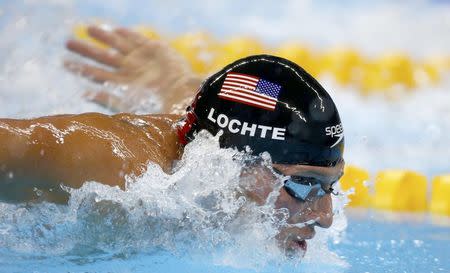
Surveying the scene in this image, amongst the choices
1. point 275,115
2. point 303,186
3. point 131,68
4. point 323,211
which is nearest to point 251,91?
point 275,115

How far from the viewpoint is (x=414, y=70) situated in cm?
798

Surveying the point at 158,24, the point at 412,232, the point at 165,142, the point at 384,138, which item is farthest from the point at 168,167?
the point at 158,24

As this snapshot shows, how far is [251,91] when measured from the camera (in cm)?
207

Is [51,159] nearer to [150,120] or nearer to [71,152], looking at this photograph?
[71,152]

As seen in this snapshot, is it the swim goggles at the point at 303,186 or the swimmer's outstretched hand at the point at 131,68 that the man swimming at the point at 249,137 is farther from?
the swimmer's outstretched hand at the point at 131,68

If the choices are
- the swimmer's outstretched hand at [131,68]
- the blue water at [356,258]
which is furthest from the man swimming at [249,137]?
the swimmer's outstretched hand at [131,68]

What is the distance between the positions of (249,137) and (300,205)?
0.29 m

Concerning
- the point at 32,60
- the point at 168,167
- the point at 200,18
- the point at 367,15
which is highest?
the point at 367,15

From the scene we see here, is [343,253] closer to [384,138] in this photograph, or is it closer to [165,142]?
[165,142]

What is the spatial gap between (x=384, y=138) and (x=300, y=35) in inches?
145

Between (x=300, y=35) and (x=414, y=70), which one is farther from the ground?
(x=300, y=35)

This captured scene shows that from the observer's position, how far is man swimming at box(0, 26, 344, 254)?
190 cm

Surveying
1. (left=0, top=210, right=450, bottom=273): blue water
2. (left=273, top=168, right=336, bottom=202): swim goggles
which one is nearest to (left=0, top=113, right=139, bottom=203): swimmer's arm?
(left=0, top=210, right=450, bottom=273): blue water

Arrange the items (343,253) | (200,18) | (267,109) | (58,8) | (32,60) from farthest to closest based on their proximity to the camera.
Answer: (200,18), (58,8), (32,60), (343,253), (267,109)
